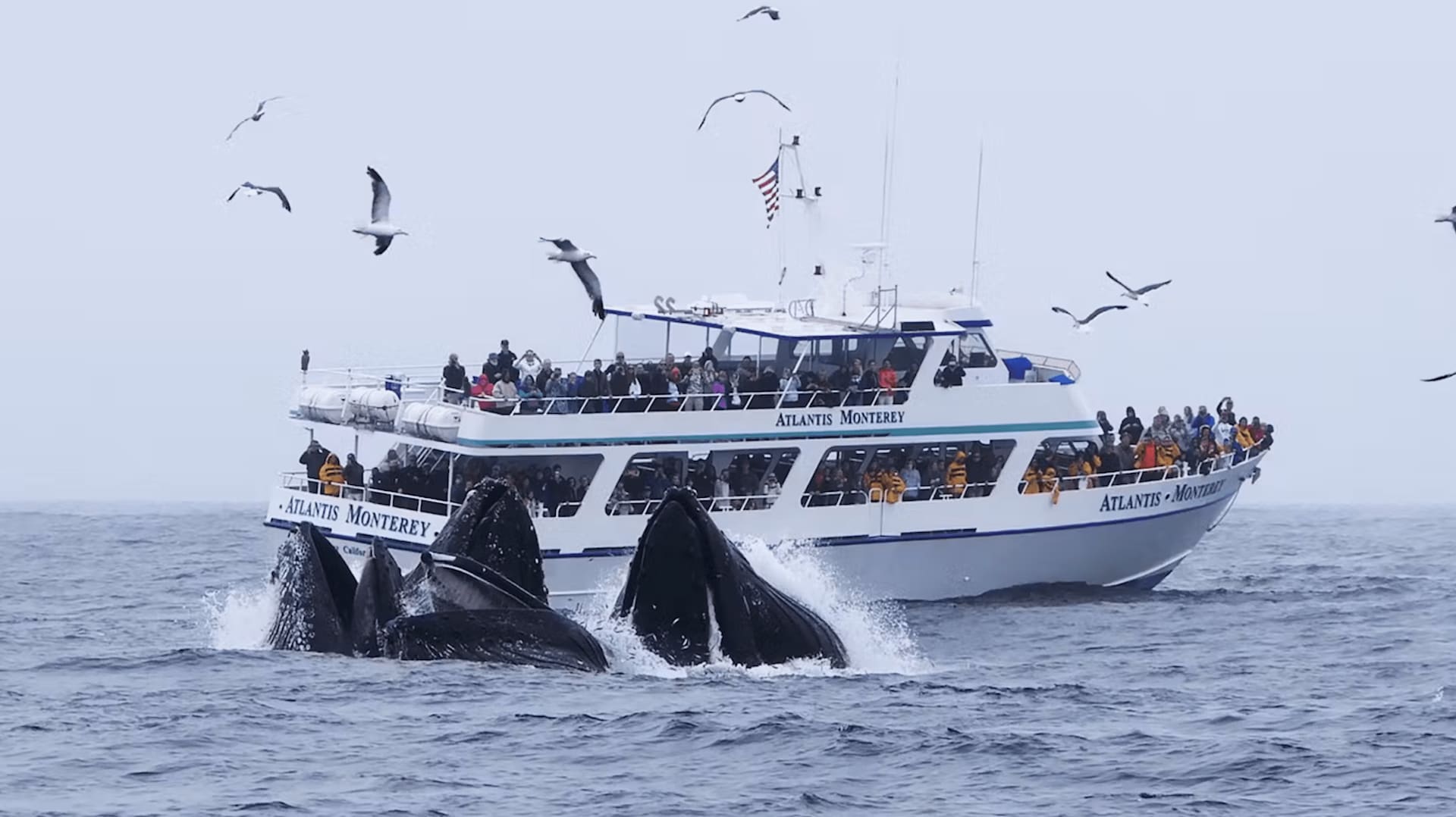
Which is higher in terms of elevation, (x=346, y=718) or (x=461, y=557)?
(x=461, y=557)

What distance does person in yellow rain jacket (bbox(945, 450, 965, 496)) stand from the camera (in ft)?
139

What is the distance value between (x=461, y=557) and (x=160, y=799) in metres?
5.26

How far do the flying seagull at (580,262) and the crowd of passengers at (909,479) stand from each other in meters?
6.23

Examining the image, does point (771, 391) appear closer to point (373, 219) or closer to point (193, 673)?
point (373, 219)

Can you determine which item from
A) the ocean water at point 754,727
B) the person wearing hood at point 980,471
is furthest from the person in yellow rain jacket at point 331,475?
the person wearing hood at point 980,471

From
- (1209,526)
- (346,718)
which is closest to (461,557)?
(346,718)

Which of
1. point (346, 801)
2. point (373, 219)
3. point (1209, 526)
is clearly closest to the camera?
point (346, 801)

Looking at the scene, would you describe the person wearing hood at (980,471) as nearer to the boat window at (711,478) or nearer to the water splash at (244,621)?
the boat window at (711,478)

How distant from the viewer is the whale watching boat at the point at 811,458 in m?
40.4

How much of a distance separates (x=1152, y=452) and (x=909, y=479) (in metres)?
4.87

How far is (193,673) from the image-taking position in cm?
2897

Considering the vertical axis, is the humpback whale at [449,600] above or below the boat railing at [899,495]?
→ below

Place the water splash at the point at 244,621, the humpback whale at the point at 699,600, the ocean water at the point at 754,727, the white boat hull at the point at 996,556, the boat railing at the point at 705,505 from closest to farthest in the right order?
the ocean water at the point at 754,727 → the humpback whale at the point at 699,600 → the water splash at the point at 244,621 → the white boat hull at the point at 996,556 → the boat railing at the point at 705,505

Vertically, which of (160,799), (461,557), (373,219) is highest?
(373,219)
